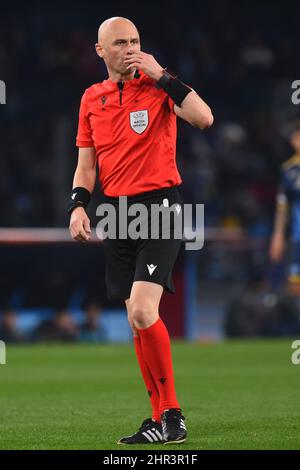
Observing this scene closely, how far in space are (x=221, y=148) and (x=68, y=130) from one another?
3.31 m

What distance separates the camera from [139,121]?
6.58 meters

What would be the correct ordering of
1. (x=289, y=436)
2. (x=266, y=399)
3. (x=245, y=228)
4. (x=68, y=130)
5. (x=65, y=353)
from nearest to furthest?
1. (x=289, y=436)
2. (x=266, y=399)
3. (x=65, y=353)
4. (x=245, y=228)
5. (x=68, y=130)

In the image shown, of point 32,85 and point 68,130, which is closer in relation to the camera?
point 68,130

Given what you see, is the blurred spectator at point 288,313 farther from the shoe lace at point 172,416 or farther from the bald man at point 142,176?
the shoe lace at point 172,416

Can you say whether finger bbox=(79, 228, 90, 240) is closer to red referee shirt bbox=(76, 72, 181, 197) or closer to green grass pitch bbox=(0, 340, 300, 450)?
red referee shirt bbox=(76, 72, 181, 197)

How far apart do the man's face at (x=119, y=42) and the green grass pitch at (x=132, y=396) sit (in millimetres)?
2114

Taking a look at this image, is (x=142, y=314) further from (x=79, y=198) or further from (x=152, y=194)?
(x=79, y=198)

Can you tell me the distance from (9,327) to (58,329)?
82 centimetres

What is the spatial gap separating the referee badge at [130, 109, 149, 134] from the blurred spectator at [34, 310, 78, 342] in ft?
32.4

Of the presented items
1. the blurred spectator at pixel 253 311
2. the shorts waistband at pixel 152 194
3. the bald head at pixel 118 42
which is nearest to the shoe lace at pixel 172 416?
the shorts waistband at pixel 152 194

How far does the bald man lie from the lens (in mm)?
6336
